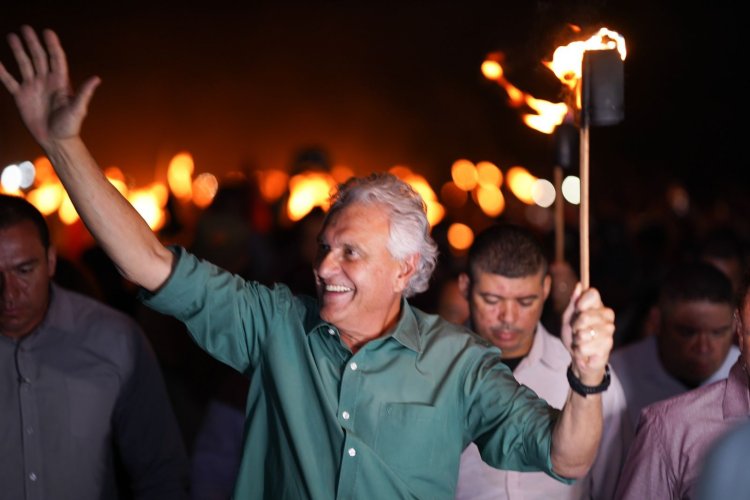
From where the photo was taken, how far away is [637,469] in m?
3.60

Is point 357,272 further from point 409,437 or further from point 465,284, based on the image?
point 465,284

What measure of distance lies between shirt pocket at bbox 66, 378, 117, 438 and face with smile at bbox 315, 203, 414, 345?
1269mm

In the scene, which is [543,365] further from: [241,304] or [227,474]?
[241,304]

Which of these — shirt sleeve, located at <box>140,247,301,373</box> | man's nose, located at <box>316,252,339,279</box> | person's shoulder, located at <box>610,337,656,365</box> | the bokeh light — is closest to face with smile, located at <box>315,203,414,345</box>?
man's nose, located at <box>316,252,339,279</box>

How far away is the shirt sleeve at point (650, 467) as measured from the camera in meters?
3.54

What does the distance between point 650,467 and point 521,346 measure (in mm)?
1221

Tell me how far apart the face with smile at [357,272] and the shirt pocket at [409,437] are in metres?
0.33

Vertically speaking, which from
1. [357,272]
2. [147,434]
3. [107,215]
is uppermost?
[107,215]

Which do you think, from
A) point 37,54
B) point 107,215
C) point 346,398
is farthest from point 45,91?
point 346,398

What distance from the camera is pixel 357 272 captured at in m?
3.48

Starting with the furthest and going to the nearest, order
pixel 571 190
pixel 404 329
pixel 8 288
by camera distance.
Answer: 1. pixel 571 190
2. pixel 8 288
3. pixel 404 329

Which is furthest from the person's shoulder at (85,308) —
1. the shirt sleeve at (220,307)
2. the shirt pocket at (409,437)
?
the shirt pocket at (409,437)

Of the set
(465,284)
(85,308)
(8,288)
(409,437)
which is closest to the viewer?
(409,437)

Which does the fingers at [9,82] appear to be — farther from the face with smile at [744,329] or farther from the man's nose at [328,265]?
the face with smile at [744,329]
